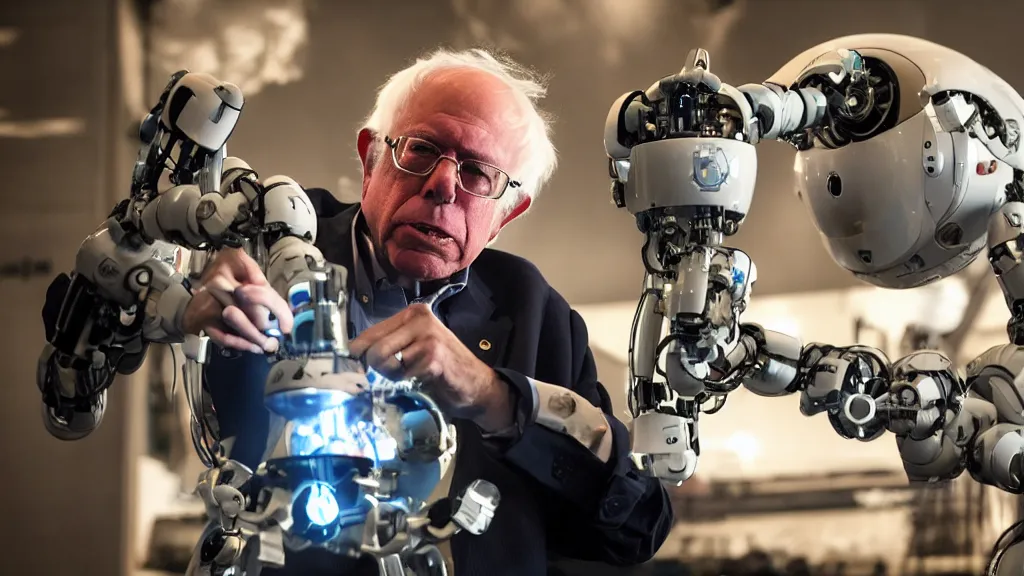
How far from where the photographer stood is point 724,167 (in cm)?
87

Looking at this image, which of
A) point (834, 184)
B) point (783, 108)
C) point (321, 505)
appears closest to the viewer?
point (321, 505)

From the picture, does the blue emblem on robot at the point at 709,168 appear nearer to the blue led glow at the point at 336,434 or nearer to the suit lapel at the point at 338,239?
the blue led glow at the point at 336,434

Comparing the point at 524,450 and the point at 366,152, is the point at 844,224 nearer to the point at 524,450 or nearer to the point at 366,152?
the point at 524,450

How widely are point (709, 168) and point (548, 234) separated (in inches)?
27.4

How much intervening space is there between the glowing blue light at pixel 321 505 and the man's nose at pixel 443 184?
0.36 metres

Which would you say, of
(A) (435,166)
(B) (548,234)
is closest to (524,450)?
(A) (435,166)

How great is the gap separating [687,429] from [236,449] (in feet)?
1.20

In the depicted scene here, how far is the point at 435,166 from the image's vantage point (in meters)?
1.12

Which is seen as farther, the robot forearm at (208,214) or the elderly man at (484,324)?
the elderly man at (484,324)

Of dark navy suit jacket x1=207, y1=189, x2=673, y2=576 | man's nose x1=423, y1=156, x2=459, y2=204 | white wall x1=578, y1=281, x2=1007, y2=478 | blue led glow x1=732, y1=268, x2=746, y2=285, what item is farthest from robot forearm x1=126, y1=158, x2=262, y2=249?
white wall x1=578, y1=281, x2=1007, y2=478

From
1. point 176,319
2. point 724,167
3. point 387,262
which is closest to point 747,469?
point 387,262

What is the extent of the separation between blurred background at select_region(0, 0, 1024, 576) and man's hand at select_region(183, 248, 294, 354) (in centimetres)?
59

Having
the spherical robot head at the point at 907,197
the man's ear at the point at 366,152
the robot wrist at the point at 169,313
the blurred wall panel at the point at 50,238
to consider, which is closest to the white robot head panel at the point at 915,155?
the spherical robot head at the point at 907,197

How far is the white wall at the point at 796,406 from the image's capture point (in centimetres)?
157
